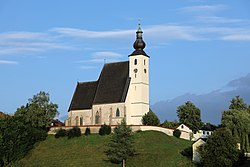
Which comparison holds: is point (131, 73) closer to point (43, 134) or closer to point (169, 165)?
point (43, 134)

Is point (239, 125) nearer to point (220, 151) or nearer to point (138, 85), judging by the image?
point (220, 151)

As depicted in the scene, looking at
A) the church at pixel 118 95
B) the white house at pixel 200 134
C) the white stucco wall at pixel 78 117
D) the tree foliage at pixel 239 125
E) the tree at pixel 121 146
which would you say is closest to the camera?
the tree at pixel 121 146

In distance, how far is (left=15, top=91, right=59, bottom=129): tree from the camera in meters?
77.1

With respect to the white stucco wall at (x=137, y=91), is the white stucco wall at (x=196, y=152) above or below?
below

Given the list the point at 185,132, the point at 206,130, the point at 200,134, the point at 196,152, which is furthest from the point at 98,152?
the point at 206,130

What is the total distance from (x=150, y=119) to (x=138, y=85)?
283 inches

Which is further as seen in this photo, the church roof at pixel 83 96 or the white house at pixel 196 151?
the church roof at pixel 83 96

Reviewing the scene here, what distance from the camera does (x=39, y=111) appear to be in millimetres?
77625

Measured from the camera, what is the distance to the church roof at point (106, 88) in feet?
281

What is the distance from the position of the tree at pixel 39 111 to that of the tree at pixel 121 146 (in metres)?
18.4

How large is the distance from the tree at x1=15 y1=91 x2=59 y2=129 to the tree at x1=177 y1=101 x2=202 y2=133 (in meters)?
23.0

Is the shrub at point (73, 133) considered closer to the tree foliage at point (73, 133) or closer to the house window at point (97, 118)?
the tree foliage at point (73, 133)

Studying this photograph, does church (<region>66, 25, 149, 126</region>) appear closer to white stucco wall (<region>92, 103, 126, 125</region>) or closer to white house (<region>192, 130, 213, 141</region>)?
white stucco wall (<region>92, 103, 126, 125</region>)

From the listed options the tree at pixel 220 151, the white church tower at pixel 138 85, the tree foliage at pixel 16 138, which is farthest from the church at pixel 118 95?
the tree at pixel 220 151
